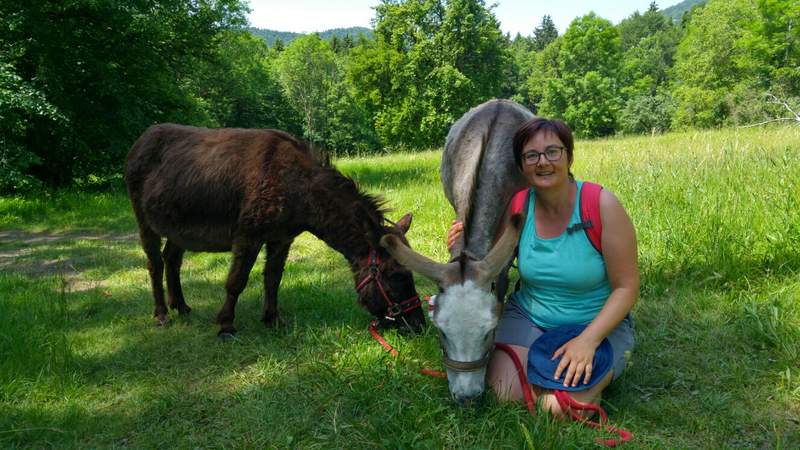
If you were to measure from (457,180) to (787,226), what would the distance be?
294 cm

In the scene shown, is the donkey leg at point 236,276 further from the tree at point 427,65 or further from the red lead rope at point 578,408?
the tree at point 427,65

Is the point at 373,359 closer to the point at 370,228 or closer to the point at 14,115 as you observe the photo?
the point at 370,228

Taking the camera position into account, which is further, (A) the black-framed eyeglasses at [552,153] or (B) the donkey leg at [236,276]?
(B) the donkey leg at [236,276]

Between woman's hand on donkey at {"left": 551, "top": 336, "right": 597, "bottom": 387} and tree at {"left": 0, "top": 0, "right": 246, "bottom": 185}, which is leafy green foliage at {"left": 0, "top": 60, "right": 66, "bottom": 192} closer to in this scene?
tree at {"left": 0, "top": 0, "right": 246, "bottom": 185}

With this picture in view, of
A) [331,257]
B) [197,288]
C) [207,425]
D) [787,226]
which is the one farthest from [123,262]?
[787,226]

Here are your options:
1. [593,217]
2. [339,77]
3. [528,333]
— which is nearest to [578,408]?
[528,333]

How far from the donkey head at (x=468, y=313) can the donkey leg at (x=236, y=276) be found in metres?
1.93

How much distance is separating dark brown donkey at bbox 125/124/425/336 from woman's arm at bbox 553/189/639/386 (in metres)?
1.47

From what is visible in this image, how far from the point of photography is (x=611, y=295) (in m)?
2.70

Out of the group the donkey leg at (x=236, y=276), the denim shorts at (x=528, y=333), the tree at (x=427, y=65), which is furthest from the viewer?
the tree at (x=427, y=65)

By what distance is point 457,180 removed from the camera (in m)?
4.75

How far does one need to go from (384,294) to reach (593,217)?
5.59ft

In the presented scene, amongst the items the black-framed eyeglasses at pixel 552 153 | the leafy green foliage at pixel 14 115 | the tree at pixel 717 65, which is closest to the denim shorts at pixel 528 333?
the black-framed eyeglasses at pixel 552 153

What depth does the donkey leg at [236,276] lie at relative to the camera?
159 inches
